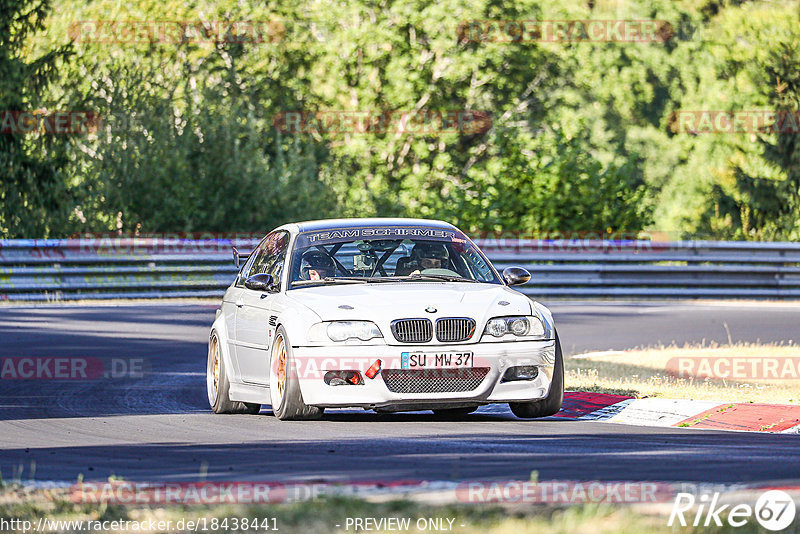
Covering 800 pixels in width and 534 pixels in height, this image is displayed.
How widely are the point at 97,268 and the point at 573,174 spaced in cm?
1448

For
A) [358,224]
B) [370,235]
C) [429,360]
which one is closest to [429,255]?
[370,235]

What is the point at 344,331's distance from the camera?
10391 millimetres

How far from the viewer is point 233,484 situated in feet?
24.1

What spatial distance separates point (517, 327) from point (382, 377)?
3.52ft

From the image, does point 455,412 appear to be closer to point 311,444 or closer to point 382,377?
point 382,377

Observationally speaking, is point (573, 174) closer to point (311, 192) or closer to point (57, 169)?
point (311, 192)

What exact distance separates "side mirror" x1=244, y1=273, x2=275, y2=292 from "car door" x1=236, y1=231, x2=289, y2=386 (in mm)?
55

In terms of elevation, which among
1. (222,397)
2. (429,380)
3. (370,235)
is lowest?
(222,397)

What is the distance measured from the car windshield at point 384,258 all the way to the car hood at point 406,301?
296 mm

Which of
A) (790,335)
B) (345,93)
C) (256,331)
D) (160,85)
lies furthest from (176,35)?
(256,331)

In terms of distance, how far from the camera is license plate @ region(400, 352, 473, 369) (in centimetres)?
1030

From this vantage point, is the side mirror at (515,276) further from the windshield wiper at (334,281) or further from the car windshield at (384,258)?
the windshield wiper at (334,281)

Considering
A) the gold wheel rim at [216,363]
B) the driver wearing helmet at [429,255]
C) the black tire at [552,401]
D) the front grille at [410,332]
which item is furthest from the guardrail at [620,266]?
the front grille at [410,332]

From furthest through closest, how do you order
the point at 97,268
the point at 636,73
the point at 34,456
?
1. the point at 636,73
2. the point at 97,268
3. the point at 34,456
